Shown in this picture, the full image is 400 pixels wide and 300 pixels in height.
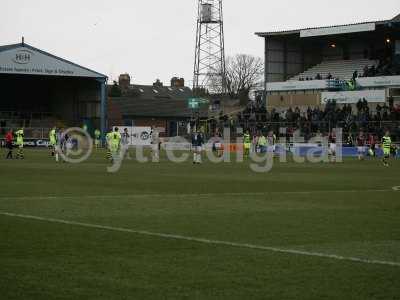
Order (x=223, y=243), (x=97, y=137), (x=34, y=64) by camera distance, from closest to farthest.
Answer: (x=223, y=243)
(x=34, y=64)
(x=97, y=137)

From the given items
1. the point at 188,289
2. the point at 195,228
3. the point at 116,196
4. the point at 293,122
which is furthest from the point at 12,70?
the point at 188,289

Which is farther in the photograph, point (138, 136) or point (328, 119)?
point (138, 136)

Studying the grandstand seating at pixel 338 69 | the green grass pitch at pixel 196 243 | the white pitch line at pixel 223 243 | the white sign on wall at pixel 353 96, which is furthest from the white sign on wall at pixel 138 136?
the white pitch line at pixel 223 243

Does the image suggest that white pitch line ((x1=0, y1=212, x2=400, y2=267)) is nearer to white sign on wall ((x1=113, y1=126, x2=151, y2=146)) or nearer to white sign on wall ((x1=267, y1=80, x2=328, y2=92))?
white sign on wall ((x1=267, y1=80, x2=328, y2=92))

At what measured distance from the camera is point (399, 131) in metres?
54.2

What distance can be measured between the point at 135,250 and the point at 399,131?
45.7 metres

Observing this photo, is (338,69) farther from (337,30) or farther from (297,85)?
(337,30)

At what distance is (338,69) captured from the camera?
71.8 meters

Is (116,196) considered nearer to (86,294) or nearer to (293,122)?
(86,294)

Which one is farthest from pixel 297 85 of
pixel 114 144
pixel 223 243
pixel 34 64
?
pixel 223 243

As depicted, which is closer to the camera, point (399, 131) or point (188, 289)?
point (188, 289)

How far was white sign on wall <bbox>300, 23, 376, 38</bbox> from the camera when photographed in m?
64.4

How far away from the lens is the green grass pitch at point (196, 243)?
8.46 m

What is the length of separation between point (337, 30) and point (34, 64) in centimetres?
2681
